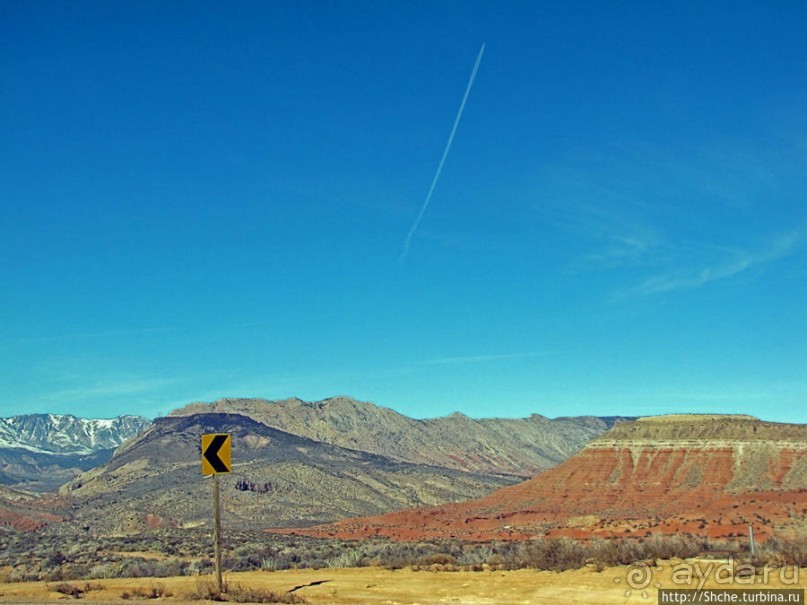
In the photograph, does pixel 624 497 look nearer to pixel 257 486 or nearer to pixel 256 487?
pixel 256 487

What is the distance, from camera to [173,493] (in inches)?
4909

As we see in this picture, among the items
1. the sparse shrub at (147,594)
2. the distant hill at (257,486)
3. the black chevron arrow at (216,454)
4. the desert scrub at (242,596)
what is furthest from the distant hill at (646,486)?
the black chevron arrow at (216,454)

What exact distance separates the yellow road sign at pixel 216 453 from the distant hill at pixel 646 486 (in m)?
59.0

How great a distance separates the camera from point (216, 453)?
15734 millimetres

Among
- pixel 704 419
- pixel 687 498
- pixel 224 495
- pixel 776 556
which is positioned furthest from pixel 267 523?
pixel 776 556

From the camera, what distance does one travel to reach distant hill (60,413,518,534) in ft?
368

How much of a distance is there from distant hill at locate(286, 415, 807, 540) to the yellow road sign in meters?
59.0

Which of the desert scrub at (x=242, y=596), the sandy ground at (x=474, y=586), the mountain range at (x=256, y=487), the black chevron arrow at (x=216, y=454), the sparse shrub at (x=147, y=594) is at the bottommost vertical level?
the mountain range at (x=256, y=487)

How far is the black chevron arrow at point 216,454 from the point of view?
51.5 feet

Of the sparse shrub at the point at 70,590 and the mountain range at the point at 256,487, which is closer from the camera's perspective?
the sparse shrub at the point at 70,590

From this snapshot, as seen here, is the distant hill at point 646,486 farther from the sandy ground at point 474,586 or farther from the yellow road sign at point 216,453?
the yellow road sign at point 216,453

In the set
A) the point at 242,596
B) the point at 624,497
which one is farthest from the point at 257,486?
the point at 242,596

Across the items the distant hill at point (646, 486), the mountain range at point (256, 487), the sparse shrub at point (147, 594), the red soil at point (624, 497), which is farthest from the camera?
the mountain range at point (256, 487)

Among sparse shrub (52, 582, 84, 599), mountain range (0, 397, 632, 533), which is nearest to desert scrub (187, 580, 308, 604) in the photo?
sparse shrub (52, 582, 84, 599)
